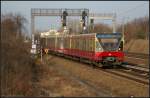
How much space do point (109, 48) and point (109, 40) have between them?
619 millimetres

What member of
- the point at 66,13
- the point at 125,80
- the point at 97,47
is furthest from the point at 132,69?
the point at 66,13

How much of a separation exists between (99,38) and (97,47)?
0.70m

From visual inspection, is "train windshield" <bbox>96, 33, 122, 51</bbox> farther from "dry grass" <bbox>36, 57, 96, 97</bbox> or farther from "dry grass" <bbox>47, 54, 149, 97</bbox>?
"dry grass" <bbox>36, 57, 96, 97</bbox>

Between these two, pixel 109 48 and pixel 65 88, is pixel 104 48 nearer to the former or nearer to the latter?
pixel 109 48

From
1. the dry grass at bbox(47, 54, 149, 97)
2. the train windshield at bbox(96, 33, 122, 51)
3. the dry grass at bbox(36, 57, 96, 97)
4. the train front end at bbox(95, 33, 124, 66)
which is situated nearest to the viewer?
the dry grass at bbox(36, 57, 96, 97)

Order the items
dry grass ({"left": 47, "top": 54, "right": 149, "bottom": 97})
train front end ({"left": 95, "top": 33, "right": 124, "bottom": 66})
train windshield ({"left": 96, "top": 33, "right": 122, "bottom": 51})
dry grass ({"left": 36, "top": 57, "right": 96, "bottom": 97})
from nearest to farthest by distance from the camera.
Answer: dry grass ({"left": 36, "top": 57, "right": 96, "bottom": 97}) → dry grass ({"left": 47, "top": 54, "right": 149, "bottom": 97}) → train front end ({"left": 95, "top": 33, "right": 124, "bottom": 66}) → train windshield ({"left": 96, "top": 33, "right": 122, "bottom": 51})

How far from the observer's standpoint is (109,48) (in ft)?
108

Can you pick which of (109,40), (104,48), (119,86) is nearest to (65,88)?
(119,86)

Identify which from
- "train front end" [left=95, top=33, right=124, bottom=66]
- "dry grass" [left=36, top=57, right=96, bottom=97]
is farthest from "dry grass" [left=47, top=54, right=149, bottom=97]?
"train front end" [left=95, top=33, right=124, bottom=66]

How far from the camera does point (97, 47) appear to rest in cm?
3309

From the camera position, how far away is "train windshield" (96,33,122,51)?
33.1 meters

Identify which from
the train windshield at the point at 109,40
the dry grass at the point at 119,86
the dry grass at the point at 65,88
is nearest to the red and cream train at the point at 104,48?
the train windshield at the point at 109,40

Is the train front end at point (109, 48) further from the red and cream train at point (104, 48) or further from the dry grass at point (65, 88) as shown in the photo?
the dry grass at point (65, 88)

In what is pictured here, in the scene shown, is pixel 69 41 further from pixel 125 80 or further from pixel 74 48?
pixel 125 80
